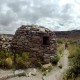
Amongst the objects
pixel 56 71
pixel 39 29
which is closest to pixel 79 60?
pixel 56 71

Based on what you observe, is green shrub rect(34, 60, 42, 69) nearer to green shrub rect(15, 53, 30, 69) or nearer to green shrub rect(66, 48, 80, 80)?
green shrub rect(15, 53, 30, 69)

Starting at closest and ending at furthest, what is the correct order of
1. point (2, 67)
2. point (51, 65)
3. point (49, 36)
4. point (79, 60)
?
point (79, 60)
point (2, 67)
point (51, 65)
point (49, 36)

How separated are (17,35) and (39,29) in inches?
72.0

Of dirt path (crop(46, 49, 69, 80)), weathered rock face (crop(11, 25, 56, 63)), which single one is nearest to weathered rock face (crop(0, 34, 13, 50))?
weathered rock face (crop(11, 25, 56, 63))

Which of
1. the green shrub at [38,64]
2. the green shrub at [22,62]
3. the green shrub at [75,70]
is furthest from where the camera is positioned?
the green shrub at [38,64]

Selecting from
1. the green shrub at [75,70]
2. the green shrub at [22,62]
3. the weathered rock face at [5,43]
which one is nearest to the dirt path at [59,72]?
the green shrub at [75,70]

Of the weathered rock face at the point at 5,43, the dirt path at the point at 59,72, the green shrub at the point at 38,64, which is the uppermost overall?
the weathered rock face at the point at 5,43

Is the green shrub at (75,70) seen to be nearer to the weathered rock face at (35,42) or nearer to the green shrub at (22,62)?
the weathered rock face at (35,42)

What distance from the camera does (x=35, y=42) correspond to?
18.5 meters

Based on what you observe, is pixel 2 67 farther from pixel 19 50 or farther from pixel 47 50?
pixel 47 50

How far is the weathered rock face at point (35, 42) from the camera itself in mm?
18375

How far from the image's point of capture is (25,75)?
1567 centimetres

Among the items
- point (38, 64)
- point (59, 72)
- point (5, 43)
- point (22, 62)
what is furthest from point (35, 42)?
point (59, 72)

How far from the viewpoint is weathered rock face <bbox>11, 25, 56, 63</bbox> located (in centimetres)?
1838
